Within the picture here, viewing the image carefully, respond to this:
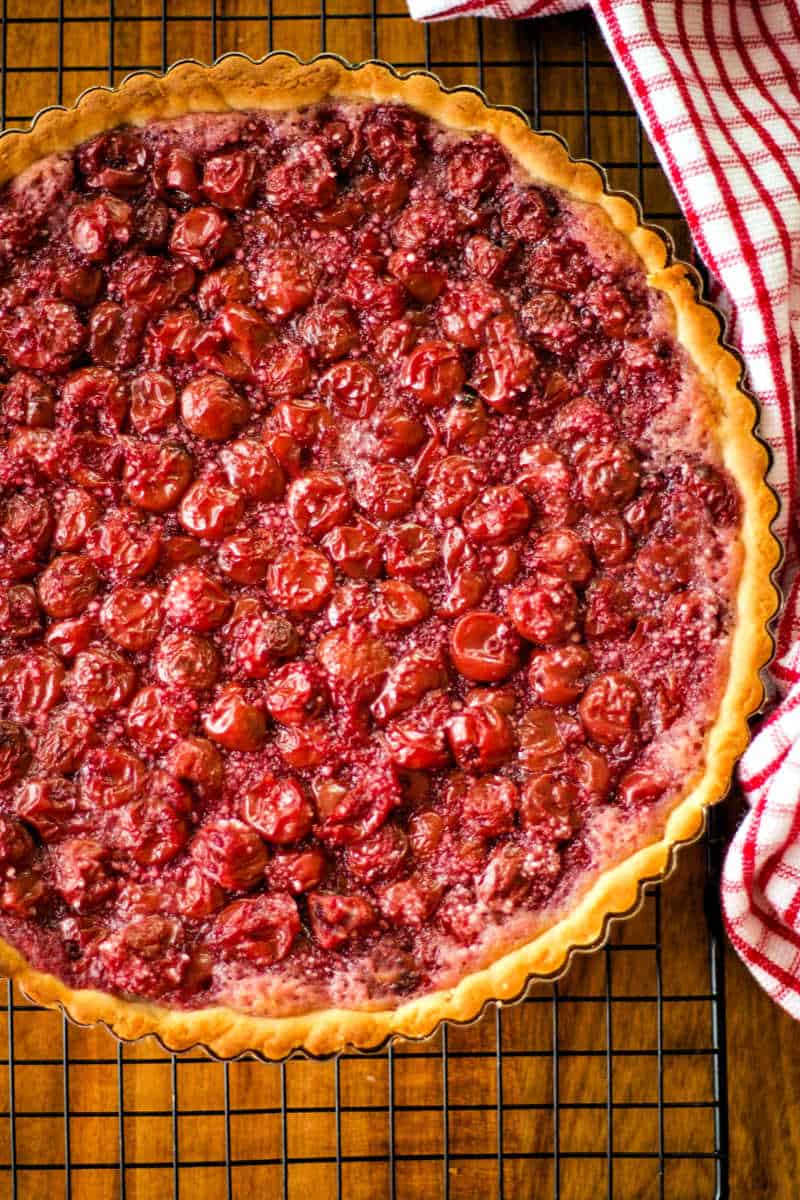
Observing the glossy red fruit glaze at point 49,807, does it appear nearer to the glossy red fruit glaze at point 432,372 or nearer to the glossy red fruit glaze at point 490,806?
the glossy red fruit glaze at point 490,806

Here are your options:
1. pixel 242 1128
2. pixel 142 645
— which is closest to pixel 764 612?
pixel 142 645

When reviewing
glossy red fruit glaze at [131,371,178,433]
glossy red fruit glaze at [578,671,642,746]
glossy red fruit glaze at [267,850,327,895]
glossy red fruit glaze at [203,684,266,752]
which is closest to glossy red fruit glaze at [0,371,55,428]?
glossy red fruit glaze at [131,371,178,433]

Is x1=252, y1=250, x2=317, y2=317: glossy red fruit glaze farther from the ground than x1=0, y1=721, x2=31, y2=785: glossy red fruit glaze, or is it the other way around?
x1=252, y1=250, x2=317, y2=317: glossy red fruit glaze

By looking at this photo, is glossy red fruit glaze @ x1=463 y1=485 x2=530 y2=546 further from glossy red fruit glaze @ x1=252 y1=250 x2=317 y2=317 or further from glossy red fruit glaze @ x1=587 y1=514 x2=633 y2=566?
glossy red fruit glaze @ x1=252 y1=250 x2=317 y2=317

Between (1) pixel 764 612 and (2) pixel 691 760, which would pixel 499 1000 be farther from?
(1) pixel 764 612

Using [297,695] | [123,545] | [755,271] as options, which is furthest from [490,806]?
[755,271]

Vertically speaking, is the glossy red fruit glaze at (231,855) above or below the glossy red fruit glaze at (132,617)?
Answer: below

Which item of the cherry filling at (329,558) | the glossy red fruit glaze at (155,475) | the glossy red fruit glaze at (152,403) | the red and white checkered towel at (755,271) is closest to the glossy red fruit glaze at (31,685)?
the cherry filling at (329,558)
